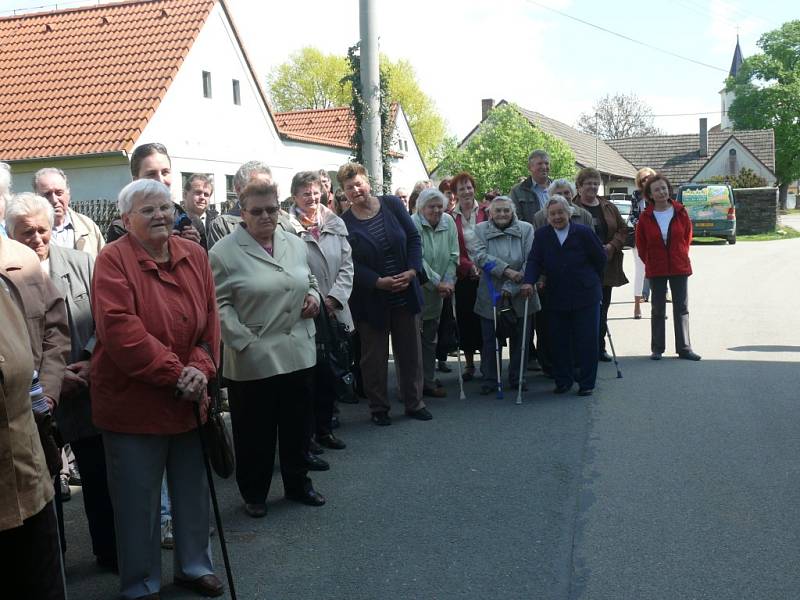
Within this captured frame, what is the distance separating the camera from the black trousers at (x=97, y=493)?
4828 mm

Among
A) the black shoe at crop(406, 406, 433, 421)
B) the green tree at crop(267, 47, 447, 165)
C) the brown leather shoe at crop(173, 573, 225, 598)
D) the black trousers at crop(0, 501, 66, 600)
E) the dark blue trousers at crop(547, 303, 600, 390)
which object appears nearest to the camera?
the black trousers at crop(0, 501, 66, 600)

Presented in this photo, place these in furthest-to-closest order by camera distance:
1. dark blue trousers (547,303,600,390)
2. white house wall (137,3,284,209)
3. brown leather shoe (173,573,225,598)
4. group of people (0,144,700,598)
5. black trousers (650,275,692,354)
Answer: white house wall (137,3,284,209), black trousers (650,275,692,354), dark blue trousers (547,303,600,390), brown leather shoe (173,573,225,598), group of people (0,144,700,598)

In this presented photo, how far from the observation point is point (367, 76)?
38.2ft

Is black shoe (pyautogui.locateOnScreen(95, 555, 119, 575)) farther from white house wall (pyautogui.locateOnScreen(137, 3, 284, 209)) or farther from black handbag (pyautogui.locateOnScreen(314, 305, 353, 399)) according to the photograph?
white house wall (pyautogui.locateOnScreen(137, 3, 284, 209))

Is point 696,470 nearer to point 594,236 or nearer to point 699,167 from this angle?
point 594,236

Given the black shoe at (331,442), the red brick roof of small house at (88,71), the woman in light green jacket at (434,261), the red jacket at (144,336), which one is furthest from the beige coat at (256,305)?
the red brick roof of small house at (88,71)

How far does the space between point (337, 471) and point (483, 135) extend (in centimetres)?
3640

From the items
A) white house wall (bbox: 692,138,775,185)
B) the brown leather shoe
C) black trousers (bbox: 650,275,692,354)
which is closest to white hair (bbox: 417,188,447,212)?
black trousers (bbox: 650,275,692,354)

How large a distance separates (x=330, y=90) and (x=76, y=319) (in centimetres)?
6568

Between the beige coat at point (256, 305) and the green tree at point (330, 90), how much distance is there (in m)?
61.6

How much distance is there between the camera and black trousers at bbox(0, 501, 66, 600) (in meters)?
3.04

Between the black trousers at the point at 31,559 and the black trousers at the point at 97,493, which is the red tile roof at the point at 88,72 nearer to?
the black trousers at the point at 97,493

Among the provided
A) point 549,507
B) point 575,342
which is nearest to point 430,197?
point 575,342

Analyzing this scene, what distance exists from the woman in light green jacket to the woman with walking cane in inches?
15.0
